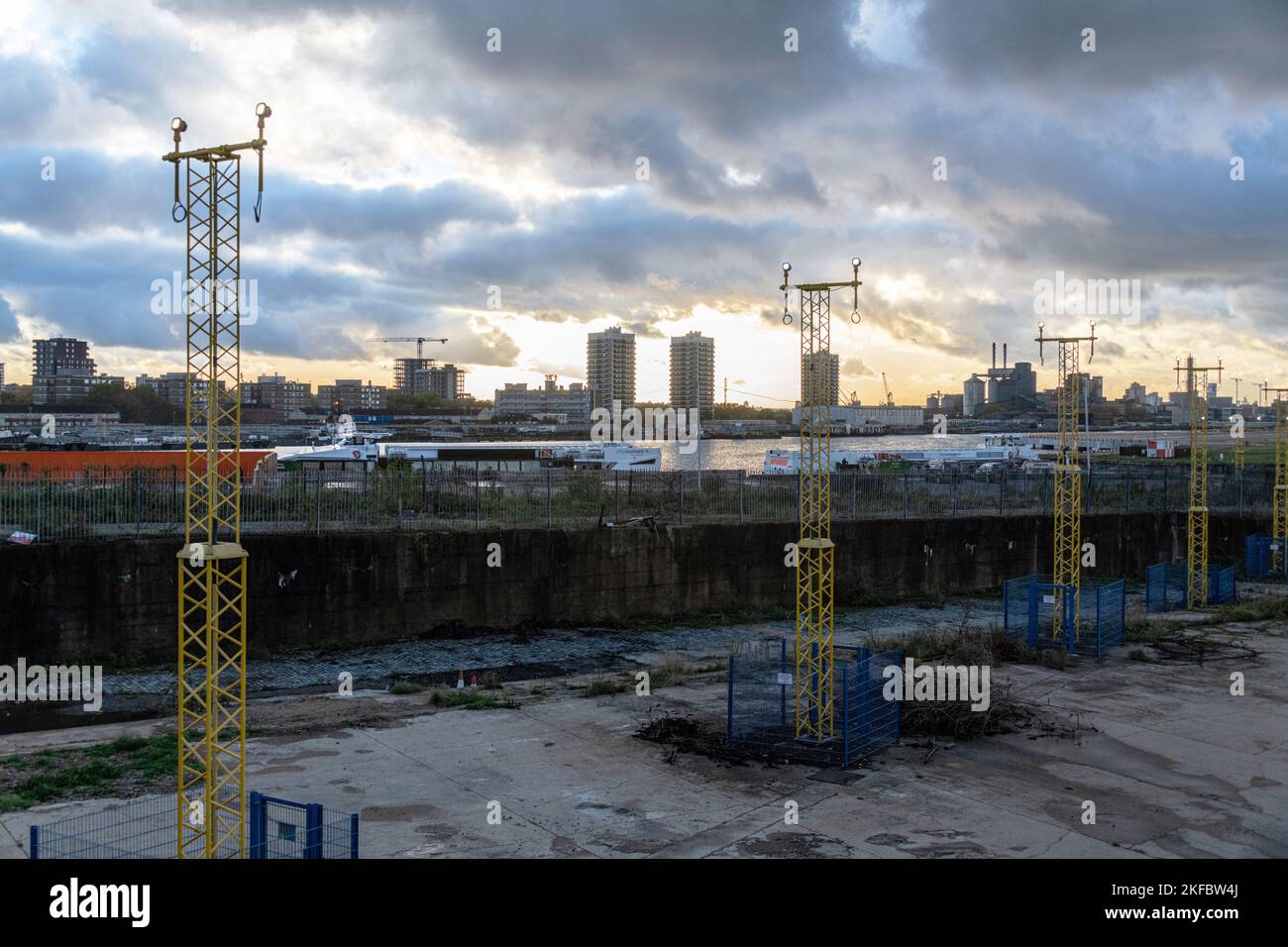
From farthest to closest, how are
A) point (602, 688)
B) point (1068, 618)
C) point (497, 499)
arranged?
point (497, 499)
point (1068, 618)
point (602, 688)

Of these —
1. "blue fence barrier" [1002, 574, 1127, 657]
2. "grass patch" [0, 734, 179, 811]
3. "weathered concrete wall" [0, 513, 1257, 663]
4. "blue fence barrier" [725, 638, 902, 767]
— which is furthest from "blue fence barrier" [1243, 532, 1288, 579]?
"grass patch" [0, 734, 179, 811]

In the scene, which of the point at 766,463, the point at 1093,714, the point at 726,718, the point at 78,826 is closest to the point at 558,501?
the point at 726,718

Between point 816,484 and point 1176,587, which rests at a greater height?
point 816,484

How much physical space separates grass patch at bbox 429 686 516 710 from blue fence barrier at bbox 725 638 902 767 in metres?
4.90

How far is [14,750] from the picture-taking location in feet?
59.2

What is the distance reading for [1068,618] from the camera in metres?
27.1

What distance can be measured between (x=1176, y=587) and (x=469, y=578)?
25.2 meters

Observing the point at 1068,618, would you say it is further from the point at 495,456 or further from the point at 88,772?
the point at 495,456

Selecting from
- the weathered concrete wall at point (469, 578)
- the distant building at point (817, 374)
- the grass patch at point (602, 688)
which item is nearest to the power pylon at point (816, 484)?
the distant building at point (817, 374)

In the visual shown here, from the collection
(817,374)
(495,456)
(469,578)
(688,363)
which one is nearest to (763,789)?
(817,374)
